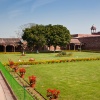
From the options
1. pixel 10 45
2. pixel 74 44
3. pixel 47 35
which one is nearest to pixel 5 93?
pixel 47 35

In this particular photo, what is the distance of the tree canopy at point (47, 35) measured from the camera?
46.4 metres

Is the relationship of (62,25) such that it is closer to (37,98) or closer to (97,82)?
(97,82)

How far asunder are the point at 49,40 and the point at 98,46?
13453 millimetres

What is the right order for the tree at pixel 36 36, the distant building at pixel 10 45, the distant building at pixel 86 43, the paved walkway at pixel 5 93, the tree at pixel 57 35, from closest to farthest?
the paved walkway at pixel 5 93
the tree at pixel 36 36
the tree at pixel 57 35
the distant building at pixel 10 45
the distant building at pixel 86 43

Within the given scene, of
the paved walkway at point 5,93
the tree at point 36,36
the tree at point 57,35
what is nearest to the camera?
the paved walkway at point 5,93

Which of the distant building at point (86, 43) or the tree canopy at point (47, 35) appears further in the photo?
the distant building at point (86, 43)

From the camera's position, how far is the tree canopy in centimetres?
4638

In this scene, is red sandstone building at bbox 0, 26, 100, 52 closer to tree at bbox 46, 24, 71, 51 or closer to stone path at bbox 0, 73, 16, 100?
tree at bbox 46, 24, 71, 51

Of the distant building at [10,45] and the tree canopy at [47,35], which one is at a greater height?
the tree canopy at [47,35]

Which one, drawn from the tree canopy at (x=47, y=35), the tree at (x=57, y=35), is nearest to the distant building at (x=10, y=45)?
the tree canopy at (x=47, y=35)

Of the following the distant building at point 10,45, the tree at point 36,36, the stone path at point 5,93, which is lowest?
the stone path at point 5,93

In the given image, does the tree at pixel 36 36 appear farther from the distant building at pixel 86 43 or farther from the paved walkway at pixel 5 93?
the paved walkway at pixel 5 93

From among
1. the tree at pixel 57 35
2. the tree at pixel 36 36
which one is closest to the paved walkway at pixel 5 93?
the tree at pixel 36 36

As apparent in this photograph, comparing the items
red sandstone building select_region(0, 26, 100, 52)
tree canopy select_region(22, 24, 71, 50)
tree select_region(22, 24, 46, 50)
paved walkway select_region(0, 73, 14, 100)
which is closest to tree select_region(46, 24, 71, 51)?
tree canopy select_region(22, 24, 71, 50)
